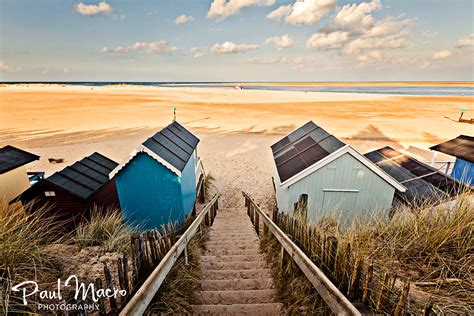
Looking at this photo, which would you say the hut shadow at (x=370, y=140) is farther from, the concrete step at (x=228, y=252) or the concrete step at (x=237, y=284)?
the concrete step at (x=237, y=284)

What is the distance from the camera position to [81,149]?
74.2ft

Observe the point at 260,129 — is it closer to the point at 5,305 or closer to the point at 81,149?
the point at 81,149

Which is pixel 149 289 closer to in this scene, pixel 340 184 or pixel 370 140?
pixel 340 184

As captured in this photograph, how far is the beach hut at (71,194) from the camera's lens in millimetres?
8922

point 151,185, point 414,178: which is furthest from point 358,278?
point 414,178

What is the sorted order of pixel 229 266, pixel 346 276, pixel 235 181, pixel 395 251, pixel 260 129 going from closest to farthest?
pixel 346 276 → pixel 395 251 → pixel 229 266 → pixel 235 181 → pixel 260 129

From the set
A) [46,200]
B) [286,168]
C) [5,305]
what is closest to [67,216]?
[46,200]

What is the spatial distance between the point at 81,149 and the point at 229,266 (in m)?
22.7

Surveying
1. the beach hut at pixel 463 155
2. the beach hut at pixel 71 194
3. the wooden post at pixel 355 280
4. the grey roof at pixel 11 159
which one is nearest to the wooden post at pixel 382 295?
the wooden post at pixel 355 280

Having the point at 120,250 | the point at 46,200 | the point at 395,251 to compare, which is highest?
the point at 395,251

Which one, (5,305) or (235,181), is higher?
(5,305)

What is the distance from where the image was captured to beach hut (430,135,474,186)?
12328 millimetres

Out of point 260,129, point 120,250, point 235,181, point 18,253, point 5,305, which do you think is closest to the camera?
point 5,305

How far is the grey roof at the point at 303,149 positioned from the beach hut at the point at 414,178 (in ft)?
11.5
